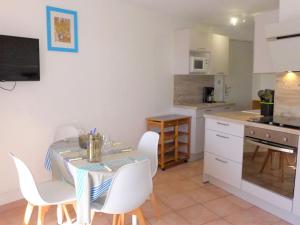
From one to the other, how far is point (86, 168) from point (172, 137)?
229 centimetres

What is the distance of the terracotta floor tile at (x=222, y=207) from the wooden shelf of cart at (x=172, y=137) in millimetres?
1109

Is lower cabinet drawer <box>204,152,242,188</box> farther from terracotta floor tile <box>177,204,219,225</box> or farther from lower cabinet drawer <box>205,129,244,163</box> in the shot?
terracotta floor tile <box>177,204,219,225</box>

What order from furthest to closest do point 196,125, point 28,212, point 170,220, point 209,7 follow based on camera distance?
point 196,125 < point 209,7 < point 170,220 < point 28,212

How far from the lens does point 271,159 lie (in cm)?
253

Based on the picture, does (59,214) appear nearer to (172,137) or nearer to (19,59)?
(19,59)

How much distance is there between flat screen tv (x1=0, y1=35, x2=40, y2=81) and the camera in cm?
252

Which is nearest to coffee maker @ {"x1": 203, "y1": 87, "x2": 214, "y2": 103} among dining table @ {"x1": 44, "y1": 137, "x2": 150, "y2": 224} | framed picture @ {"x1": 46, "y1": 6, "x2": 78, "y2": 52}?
framed picture @ {"x1": 46, "y1": 6, "x2": 78, "y2": 52}

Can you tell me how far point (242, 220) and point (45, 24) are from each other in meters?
2.84

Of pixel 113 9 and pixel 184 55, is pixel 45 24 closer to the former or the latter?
pixel 113 9

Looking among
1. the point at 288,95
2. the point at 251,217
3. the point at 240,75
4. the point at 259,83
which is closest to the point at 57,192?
the point at 251,217

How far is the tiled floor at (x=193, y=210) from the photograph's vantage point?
2.46 metres

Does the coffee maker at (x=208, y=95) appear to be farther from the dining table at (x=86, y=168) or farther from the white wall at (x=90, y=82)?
the dining table at (x=86, y=168)

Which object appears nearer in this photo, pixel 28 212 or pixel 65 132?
pixel 28 212

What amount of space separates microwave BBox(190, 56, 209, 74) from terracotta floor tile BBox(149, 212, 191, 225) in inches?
91.2
